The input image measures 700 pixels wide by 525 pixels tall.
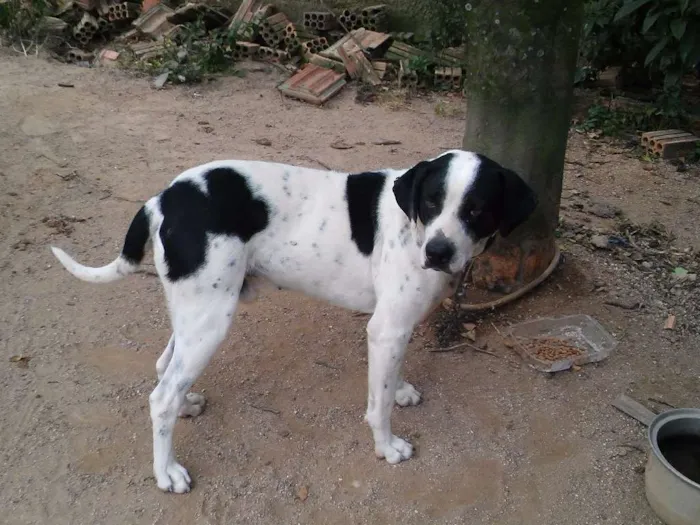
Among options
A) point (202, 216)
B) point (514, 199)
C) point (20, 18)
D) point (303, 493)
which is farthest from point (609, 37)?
point (20, 18)

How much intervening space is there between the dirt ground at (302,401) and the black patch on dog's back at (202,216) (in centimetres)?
105

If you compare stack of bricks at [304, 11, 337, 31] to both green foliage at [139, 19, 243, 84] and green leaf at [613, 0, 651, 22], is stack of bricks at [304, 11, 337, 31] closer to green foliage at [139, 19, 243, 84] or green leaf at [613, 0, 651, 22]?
green foliage at [139, 19, 243, 84]

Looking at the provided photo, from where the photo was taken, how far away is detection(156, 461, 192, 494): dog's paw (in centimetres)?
304

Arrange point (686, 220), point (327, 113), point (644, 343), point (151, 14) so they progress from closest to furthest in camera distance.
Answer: point (644, 343)
point (686, 220)
point (327, 113)
point (151, 14)

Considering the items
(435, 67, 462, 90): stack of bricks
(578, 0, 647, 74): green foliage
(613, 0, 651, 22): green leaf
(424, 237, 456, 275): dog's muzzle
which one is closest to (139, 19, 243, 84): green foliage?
(435, 67, 462, 90): stack of bricks

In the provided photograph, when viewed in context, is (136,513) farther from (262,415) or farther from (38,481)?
(262,415)

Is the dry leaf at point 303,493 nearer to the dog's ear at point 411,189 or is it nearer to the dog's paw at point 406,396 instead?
the dog's paw at point 406,396

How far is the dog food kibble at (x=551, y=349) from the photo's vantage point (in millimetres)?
3816

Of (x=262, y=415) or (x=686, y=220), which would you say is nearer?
(x=262, y=415)

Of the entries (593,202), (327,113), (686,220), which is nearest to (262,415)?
(593,202)

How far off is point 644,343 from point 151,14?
8.24 meters

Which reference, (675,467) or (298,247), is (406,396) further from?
(675,467)

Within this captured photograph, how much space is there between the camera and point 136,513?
295 centimetres

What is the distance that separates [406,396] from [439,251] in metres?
1.25
